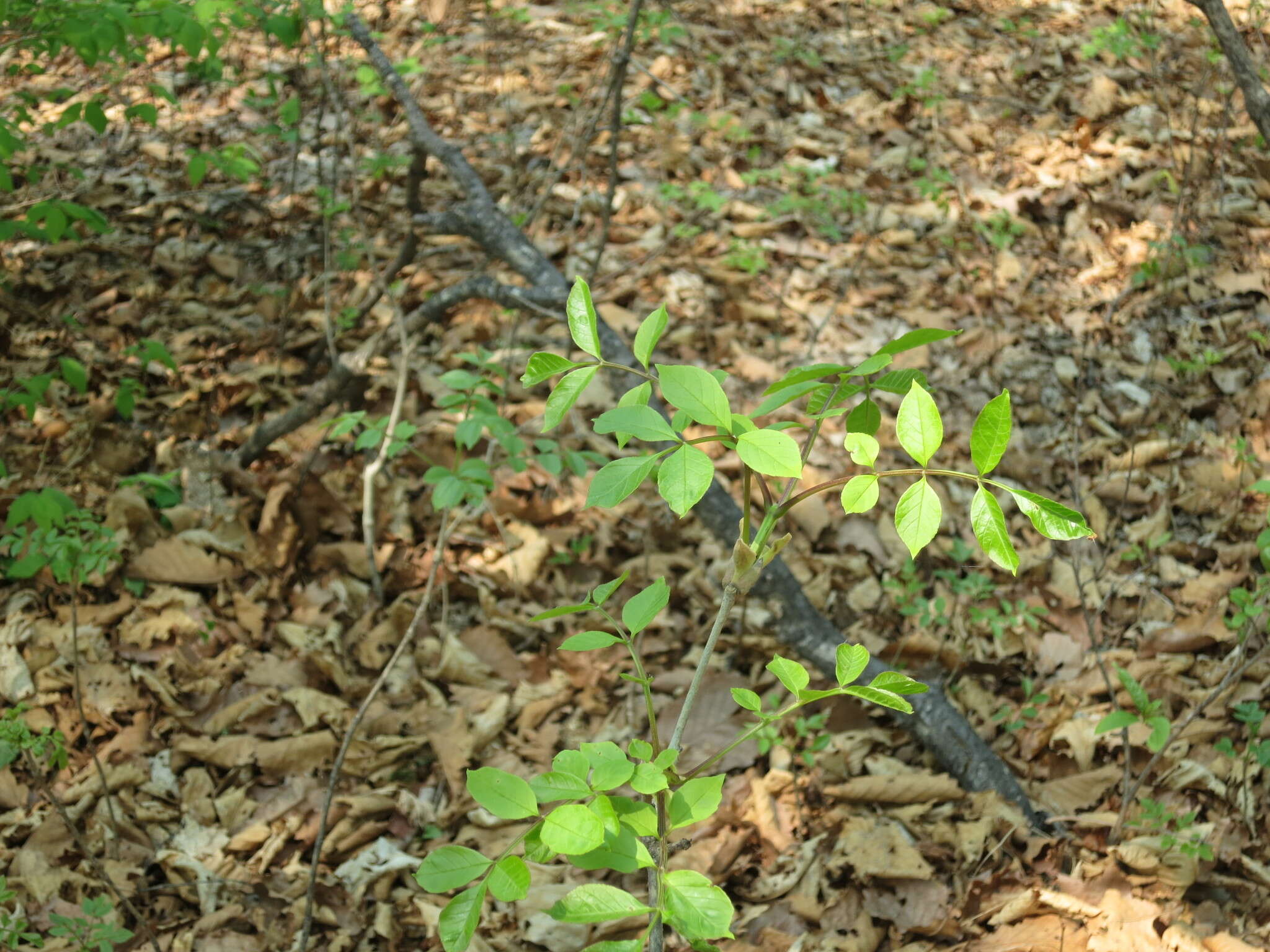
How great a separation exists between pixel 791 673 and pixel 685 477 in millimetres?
326

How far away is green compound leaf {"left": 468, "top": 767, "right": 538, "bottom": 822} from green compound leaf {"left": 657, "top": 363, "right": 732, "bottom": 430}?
450mm

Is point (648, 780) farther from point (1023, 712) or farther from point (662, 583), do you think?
point (1023, 712)

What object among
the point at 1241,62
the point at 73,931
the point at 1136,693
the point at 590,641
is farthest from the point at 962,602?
the point at 73,931

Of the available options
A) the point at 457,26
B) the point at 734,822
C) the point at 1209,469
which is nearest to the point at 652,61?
the point at 457,26

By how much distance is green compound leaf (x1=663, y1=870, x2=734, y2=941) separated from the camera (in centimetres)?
91

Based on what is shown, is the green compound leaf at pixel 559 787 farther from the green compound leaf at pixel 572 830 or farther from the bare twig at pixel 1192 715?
the bare twig at pixel 1192 715

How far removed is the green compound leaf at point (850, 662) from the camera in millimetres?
1030

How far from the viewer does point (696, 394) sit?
96cm

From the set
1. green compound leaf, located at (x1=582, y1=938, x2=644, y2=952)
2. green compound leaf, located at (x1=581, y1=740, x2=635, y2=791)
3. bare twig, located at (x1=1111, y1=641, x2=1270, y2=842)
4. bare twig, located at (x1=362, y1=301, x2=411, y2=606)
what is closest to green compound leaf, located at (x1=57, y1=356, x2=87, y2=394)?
bare twig, located at (x1=362, y1=301, x2=411, y2=606)

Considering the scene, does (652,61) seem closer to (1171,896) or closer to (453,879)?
(1171,896)

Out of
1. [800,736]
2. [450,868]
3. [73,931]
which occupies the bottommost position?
[800,736]

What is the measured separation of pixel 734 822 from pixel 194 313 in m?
3.42

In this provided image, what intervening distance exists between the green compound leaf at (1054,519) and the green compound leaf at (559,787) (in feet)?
1.82

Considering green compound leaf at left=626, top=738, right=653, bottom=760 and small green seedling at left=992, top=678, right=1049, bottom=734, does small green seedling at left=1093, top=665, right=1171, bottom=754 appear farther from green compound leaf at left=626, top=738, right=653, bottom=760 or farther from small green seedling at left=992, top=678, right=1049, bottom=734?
green compound leaf at left=626, top=738, right=653, bottom=760
